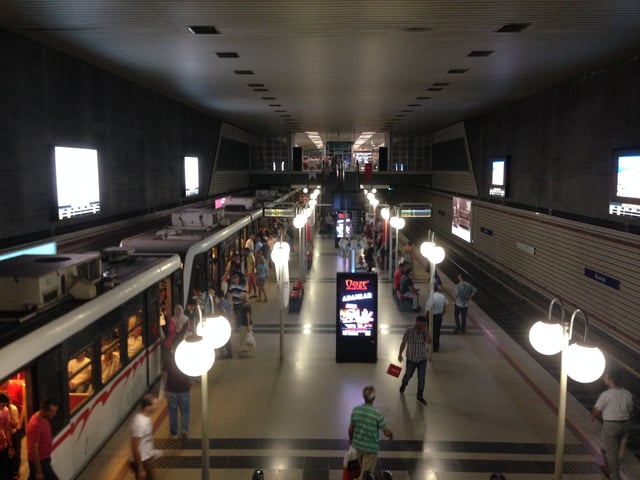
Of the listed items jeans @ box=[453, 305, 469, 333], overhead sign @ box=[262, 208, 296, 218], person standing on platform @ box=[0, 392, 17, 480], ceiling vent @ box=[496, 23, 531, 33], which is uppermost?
ceiling vent @ box=[496, 23, 531, 33]

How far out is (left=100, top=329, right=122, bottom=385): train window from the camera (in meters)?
7.38

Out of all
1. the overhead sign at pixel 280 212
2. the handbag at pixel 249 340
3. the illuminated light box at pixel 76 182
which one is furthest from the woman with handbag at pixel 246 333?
the overhead sign at pixel 280 212

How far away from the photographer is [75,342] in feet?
20.9

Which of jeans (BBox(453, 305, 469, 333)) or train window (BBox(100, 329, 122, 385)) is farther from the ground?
train window (BBox(100, 329, 122, 385))

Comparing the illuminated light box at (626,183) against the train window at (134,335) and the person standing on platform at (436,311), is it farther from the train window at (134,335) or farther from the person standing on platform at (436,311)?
the train window at (134,335)

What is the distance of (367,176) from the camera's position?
129 ft

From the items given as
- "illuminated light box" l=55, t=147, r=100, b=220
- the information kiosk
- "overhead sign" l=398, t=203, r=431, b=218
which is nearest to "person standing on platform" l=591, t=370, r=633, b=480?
the information kiosk

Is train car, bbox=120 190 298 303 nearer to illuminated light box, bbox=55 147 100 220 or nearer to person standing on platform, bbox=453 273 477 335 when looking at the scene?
illuminated light box, bbox=55 147 100 220

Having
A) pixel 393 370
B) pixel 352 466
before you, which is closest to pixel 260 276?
pixel 393 370

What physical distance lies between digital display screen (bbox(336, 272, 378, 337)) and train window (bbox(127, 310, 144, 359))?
385 centimetres

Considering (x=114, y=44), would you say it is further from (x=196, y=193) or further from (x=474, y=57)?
(x=196, y=193)

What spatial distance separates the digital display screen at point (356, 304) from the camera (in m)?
11.1

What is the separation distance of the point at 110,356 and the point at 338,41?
6.65 metres

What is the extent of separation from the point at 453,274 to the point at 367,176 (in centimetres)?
1622
